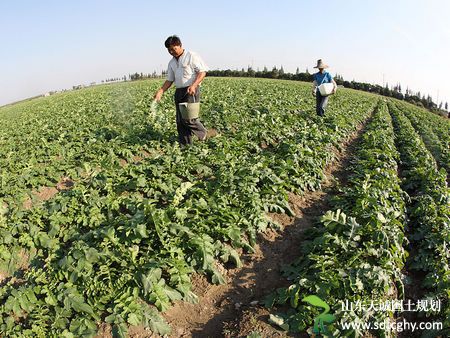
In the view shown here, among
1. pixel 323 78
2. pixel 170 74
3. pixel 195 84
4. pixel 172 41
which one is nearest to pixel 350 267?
pixel 195 84

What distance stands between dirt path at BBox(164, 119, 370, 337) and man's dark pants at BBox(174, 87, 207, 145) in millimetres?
3341

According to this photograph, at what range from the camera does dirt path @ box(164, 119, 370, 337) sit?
3.66 metres

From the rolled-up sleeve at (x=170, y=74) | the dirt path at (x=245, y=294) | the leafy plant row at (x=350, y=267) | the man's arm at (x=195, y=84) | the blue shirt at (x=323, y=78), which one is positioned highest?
the blue shirt at (x=323, y=78)

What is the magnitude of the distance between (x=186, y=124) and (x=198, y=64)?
1.41 meters

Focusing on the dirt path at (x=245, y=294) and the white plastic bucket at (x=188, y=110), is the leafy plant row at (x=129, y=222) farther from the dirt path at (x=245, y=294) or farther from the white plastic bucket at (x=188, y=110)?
the white plastic bucket at (x=188, y=110)

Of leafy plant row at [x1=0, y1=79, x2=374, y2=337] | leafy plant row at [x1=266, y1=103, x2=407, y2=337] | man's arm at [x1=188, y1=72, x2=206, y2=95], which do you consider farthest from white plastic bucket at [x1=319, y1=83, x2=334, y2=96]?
leafy plant row at [x1=266, y1=103, x2=407, y2=337]

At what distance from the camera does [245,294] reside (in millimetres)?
4219

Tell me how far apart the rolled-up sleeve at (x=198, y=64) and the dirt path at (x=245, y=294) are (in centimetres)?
368

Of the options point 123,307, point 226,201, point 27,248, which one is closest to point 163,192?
point 226,201

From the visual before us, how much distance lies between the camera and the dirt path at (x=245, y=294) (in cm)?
366

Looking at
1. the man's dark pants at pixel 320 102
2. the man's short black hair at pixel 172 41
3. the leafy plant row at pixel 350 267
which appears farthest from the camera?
the man's dark pants at pixel 320 102

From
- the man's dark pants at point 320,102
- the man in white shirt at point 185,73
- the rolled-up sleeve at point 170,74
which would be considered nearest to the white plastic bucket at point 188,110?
the man in white shirt at point 185,73

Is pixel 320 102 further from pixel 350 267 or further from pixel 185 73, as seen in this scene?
pixel 350 267

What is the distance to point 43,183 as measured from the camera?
6793 mm
